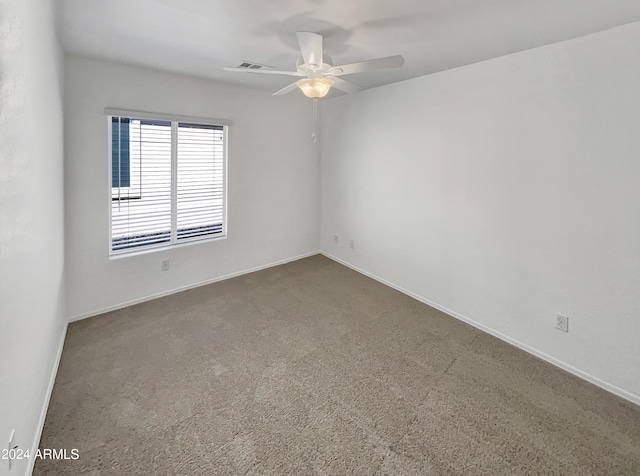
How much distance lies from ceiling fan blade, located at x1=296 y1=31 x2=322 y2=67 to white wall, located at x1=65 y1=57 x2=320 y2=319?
195 centimetres

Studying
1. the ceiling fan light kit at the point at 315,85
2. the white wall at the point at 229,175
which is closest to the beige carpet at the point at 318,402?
the white wall at the point at 229,175

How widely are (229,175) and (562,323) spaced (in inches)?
150

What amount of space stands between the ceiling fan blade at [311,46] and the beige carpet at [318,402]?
7.49 feet

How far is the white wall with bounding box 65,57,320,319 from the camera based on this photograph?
3.04 meters

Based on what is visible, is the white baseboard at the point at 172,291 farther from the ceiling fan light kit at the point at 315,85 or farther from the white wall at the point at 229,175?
the ceiling fan light kit at the point at 315,85

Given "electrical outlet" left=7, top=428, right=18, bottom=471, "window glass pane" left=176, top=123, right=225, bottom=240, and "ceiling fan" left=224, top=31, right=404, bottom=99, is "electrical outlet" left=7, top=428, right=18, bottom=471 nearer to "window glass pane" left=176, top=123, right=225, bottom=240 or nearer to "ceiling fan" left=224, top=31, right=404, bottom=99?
"ceiling fan" left=224, top=31, right=404, bottom=99

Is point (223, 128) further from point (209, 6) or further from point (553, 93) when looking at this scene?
point (553, 93)

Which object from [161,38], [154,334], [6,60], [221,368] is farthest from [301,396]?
[161,38]

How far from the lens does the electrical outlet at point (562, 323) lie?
2.53 metres

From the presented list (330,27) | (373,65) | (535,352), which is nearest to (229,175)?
(330,27)

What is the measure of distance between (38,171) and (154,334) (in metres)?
1.70

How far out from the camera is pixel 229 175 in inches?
163

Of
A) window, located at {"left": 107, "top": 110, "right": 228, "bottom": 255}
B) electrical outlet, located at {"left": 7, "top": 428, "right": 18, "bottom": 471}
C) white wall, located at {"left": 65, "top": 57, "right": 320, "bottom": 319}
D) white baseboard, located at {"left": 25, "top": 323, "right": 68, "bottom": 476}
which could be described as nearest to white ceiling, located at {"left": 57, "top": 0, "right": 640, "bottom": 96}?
white wall, located at {"left": 65, "top": 57, "right": 320, "bottom": 319}

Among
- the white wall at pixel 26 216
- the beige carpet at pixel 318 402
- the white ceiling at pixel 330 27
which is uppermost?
the white ceiling at pixel 330 27
